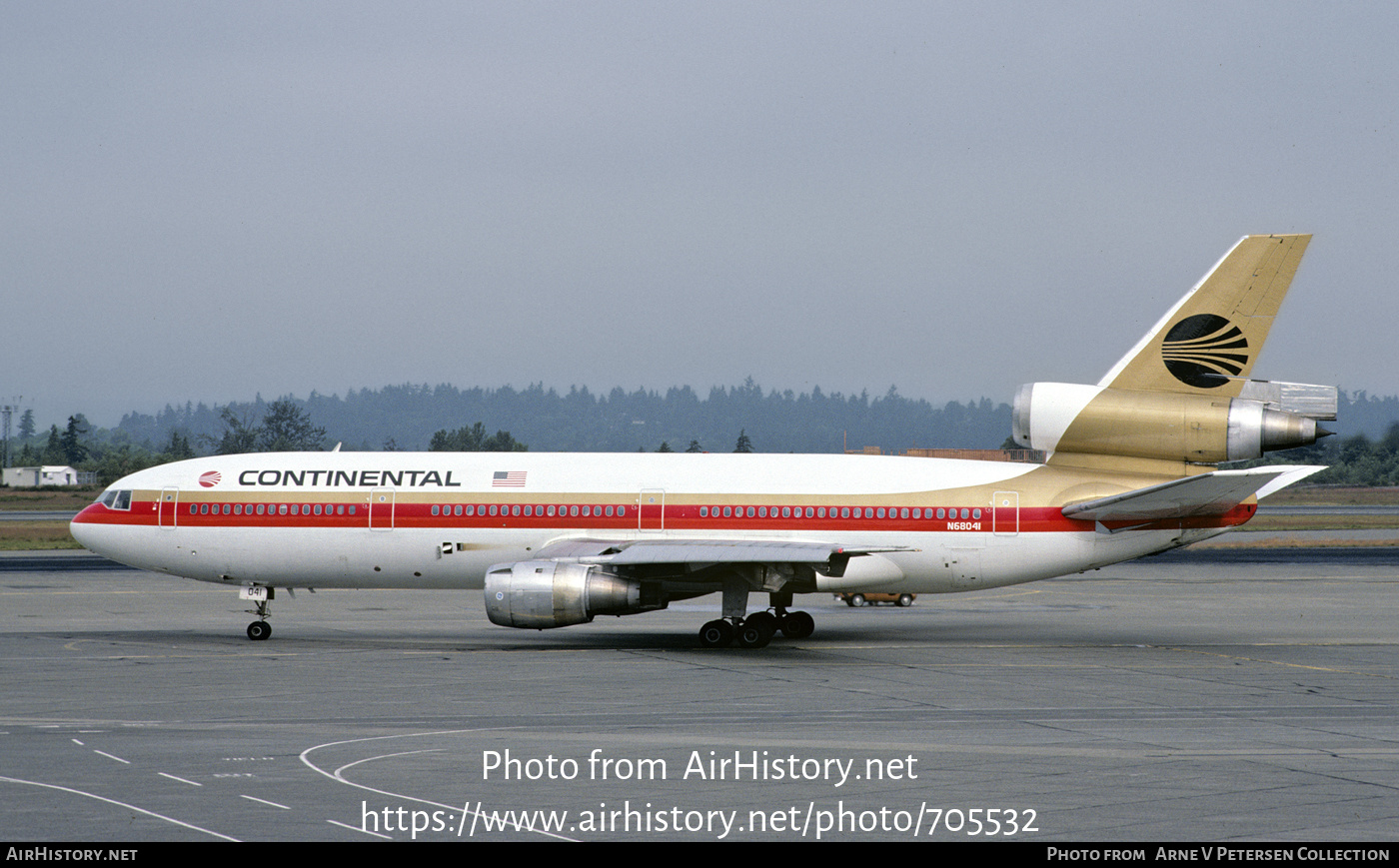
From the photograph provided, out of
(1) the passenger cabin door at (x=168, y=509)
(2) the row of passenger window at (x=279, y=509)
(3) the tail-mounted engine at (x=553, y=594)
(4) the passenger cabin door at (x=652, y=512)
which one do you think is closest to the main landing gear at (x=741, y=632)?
(3) the tail-mounted engine at (x=553, y=594)

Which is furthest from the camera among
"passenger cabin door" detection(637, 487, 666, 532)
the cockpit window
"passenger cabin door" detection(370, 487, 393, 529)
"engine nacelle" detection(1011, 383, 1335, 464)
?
the cockpit window

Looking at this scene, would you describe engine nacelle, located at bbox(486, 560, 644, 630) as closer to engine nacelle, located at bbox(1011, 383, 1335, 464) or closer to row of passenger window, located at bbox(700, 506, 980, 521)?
row of passenger window, located at bbox(700, 506, 980, 521)

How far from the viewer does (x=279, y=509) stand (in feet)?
106

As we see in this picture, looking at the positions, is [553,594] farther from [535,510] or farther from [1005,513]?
[1005,513]

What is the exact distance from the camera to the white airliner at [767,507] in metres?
29.6

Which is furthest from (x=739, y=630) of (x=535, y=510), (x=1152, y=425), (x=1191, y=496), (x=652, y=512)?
(x=1152, y=425)

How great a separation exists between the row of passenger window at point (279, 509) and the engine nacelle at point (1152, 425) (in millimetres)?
17220

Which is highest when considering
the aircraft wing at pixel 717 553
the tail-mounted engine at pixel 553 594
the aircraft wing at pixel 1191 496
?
the aircraft wing at pixel 1191 496

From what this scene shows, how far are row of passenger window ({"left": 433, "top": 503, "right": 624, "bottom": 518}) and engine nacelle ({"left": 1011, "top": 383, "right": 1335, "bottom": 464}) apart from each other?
10.4 m

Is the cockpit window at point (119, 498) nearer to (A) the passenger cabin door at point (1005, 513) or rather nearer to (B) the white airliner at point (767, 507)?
(B) the white airliner at point (767, 507)

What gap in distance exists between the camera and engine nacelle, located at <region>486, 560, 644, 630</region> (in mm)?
28359

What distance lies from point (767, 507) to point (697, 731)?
1325 cm

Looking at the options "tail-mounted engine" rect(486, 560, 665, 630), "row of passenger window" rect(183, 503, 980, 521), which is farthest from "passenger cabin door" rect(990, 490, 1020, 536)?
"tail-mounted engine" rect(486, 560, 665, 630)
